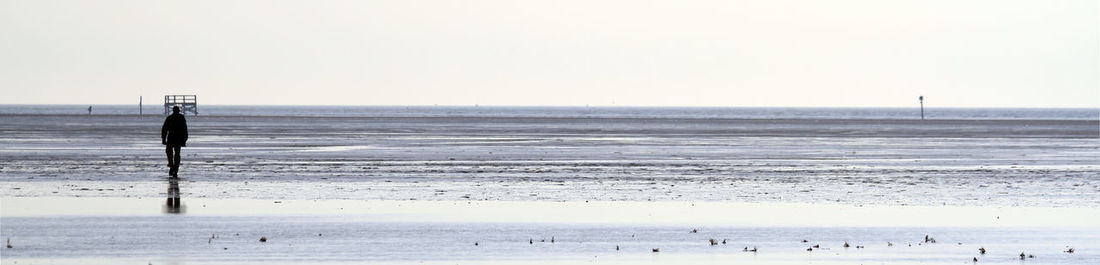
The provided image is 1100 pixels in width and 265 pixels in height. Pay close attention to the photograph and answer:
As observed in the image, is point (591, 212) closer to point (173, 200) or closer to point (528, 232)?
point (528, 232)

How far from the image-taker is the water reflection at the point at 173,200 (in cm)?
1830

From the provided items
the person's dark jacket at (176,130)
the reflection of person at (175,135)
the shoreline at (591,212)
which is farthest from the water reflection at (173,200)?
the person's dark jacket at (176,130)

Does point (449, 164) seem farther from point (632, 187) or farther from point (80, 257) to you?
point (80, 257)

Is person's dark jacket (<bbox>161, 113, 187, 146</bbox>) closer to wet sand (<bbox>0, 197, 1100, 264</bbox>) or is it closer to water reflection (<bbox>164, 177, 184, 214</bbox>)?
water reflection (<bbox>164, 177, 184, 214</bbox>)

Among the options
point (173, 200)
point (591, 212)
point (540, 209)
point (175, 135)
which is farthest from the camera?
point (175, 135)

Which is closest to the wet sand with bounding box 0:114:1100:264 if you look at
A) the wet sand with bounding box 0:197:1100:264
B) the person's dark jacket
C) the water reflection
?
the wet sand with bounding box 0:197:1100:264

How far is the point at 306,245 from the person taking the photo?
1405 cm

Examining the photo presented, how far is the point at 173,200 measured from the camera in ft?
65.6

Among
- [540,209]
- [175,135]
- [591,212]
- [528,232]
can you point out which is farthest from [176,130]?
[528,232]

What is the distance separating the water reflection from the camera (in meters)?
18.3

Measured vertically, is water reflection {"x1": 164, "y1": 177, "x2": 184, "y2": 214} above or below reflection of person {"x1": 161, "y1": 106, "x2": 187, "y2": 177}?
below

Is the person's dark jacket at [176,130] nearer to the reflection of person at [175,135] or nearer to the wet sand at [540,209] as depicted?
the reflection of person at [175,135]

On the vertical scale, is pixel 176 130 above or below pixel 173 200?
above

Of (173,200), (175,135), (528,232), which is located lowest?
(528,232)
